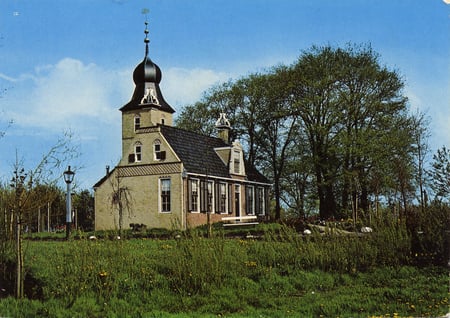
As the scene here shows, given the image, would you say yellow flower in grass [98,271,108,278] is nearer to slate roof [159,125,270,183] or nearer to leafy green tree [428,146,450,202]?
leafy green tree [428,146,450,202]

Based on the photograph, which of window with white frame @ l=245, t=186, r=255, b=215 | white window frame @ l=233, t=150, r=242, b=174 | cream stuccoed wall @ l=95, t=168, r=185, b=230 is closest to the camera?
cream stuccoed wall @ l=95, t=168, r=185, b=230

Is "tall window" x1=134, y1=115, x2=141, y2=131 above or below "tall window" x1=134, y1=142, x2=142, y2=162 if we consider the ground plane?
above

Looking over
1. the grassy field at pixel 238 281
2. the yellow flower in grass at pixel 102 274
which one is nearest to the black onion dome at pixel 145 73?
the grassy field at pixel 238 281

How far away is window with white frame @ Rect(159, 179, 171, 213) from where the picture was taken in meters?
28.6

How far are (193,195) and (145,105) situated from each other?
28.0 feet

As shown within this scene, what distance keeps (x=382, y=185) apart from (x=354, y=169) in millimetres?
2448

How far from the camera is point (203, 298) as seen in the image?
978 centimetres

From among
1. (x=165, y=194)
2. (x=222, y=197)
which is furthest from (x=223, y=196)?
(x=165, y=194)

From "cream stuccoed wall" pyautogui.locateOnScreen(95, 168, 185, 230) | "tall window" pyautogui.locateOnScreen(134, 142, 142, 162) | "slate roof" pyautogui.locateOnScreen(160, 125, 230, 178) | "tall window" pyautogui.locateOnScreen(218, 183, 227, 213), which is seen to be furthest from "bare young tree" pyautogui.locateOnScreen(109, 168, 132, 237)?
"tall window" pyautogui.locateOnScreen(218, 183, 227, 213)

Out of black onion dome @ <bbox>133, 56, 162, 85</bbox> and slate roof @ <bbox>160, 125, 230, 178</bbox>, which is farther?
black onion dome @ <bbox>133, 56, 162, 85</bbox>

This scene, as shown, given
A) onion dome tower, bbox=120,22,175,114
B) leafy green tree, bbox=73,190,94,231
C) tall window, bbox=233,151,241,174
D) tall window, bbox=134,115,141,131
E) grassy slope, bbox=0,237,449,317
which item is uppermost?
onion dome tower, bbox=120,22,175,114

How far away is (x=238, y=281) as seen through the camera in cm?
1063

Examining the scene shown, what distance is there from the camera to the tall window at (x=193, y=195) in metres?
28.7

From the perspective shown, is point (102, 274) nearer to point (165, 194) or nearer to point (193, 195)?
point (165, 194)
